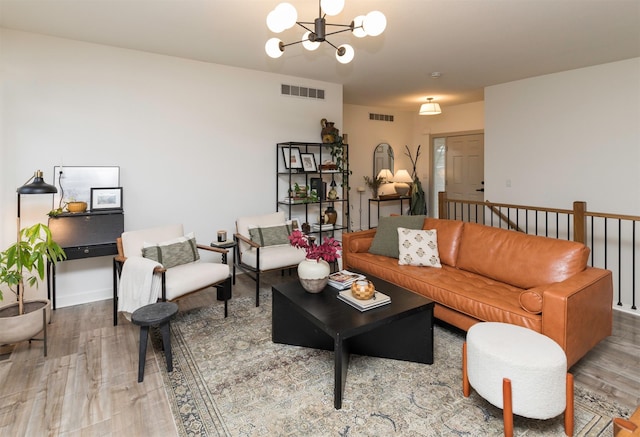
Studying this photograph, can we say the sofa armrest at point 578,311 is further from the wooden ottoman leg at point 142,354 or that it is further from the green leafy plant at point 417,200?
the green leafy plant at point 417,200

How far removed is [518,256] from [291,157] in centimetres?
296

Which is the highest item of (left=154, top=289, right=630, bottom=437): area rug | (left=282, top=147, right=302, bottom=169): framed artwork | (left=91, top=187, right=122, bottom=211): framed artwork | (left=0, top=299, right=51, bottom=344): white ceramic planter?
(left=282, top=147, right=302, bottom=169): framed artwork

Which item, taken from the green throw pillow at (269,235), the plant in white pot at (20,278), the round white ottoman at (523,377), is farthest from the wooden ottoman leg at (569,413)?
the plant in white pot at (20,278)

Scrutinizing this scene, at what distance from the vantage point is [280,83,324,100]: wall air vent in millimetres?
4805

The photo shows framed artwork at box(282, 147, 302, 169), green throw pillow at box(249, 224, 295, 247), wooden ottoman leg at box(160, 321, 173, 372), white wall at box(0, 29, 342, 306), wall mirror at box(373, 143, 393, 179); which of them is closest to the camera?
wooden ottoman leg at box(160, 321, 173, 372)

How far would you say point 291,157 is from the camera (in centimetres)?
477

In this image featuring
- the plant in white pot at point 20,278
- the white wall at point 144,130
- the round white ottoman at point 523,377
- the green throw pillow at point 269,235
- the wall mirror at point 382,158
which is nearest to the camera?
the round white ottoman at point 523,377

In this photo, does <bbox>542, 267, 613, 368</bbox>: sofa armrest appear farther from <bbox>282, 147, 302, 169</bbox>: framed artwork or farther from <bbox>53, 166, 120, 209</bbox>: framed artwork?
<bbox>53, 166, 120, 209</bbox>: framed artwork

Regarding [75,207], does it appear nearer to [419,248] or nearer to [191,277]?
[191,277]

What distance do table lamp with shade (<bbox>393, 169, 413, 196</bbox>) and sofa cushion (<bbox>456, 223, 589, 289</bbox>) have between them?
3.52 metres

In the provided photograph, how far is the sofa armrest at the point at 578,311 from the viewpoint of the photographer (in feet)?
6.95

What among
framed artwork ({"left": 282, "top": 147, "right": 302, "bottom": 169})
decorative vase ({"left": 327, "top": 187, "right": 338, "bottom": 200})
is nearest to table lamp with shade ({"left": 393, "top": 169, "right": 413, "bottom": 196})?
decorative vase ({"left": 327, "top": 187, "right": 338, "bottom": 200})

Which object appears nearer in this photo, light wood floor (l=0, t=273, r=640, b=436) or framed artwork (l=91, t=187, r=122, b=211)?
light wood floor (l=0, t=273, r=640, b=436)

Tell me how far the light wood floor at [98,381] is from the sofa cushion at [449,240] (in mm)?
1267
